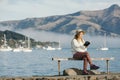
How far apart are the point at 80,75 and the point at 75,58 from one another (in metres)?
1.31

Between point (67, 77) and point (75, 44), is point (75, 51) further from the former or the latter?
point (67, 77)

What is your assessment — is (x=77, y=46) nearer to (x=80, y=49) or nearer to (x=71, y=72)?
(x=80, y=49)

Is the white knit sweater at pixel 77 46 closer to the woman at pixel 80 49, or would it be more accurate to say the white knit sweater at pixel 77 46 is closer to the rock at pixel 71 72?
the woman at pixel 80 49

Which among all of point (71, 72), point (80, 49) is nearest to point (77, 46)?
point (80, 49)

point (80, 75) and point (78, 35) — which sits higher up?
point (78, 35)

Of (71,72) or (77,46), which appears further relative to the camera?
(77,46)

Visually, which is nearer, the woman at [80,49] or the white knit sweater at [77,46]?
the woman at [80,49]

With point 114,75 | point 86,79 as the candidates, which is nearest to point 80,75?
point 86,79

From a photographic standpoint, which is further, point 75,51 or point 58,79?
point 75,51

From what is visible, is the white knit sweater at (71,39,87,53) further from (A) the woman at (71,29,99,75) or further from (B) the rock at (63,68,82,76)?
(B) the rock at (63,68,82,76)

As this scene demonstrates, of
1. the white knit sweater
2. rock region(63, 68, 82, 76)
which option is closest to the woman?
the white knit sweater

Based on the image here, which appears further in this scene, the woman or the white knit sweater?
the white knit sweater

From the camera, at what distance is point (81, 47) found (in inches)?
924

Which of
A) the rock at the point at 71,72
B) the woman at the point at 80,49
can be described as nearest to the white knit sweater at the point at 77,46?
the woman at the point at 80,49
